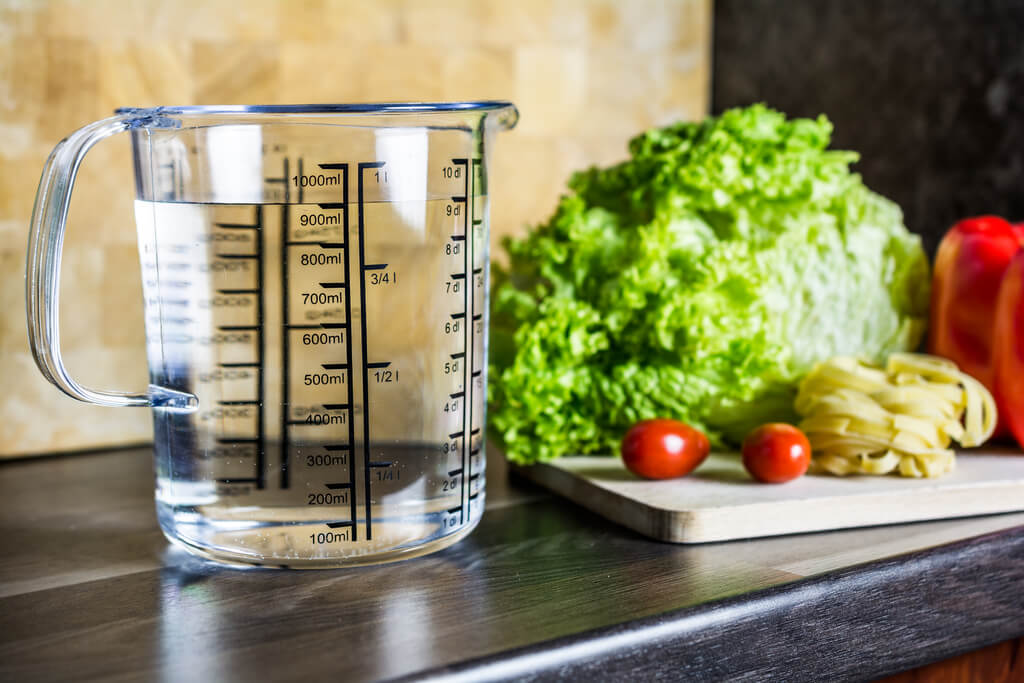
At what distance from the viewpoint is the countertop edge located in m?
0.66

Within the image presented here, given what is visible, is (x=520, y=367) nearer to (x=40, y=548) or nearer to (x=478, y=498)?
(x=478, y=498)

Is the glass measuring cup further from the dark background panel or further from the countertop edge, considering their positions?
the dark background panel

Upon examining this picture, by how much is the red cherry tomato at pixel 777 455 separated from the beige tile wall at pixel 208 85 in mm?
575

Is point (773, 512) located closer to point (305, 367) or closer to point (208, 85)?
point (305, 367)

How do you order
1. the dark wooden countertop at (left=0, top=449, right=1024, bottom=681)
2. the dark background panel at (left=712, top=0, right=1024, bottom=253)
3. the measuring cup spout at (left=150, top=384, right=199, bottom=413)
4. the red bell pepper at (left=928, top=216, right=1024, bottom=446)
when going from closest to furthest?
the dark wooden countertop at (left=0, top=449, right=1024, bottom=681) < the measuring cup spout at (left=150, top=384, right=199, bottom=413) < the red bell pepper at (left=928, top=216, right=1024, bottom=446) < the dark background panel at (left=712, top=0, right=1024, bottom=253)

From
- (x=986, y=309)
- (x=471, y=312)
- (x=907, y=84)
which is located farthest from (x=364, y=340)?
(x=907, y=84)

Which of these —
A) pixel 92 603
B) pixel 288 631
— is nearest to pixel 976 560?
pixel 288 631

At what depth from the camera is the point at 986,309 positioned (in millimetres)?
1114

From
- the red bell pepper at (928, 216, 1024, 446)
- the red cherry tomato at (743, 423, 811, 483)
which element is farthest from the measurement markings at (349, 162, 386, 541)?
the red bell pepper at (928, 216, 1024, 446)

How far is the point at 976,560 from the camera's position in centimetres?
85

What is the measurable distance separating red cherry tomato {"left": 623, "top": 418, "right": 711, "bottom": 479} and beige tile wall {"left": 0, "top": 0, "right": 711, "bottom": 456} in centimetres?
53

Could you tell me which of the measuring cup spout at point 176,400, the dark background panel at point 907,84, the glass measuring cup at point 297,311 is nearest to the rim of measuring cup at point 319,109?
the glass measuring cup at point 297,311

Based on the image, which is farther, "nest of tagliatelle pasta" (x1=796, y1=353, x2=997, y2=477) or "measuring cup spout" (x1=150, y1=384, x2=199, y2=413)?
"nest of tagliatelle pasta" (x1=796, y1=353, x2=997, y2=477)

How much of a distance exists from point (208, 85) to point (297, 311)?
57 centimetres
